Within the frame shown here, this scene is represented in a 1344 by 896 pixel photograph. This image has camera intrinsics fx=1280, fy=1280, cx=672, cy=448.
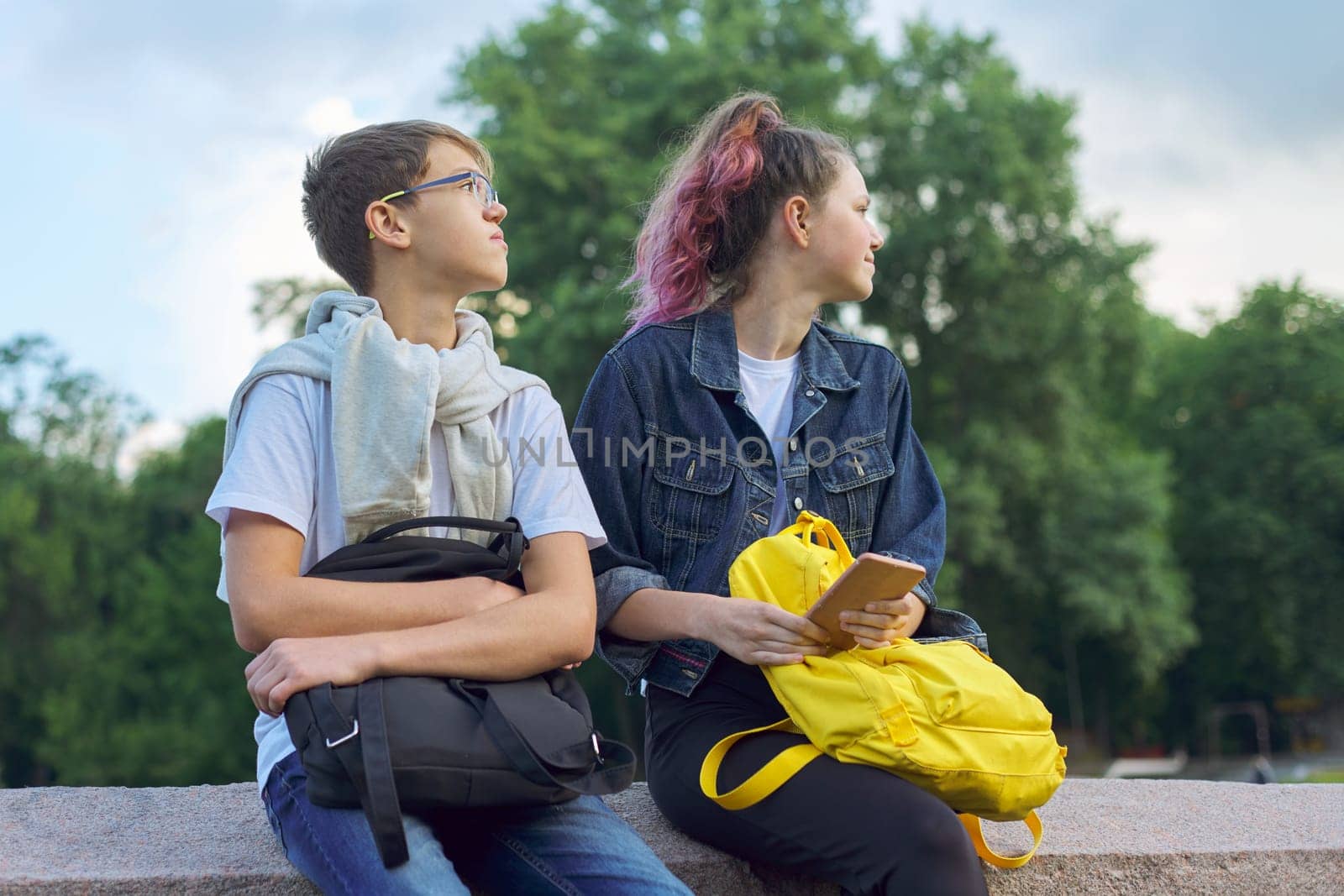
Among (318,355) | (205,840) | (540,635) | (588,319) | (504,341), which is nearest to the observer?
(540,635)

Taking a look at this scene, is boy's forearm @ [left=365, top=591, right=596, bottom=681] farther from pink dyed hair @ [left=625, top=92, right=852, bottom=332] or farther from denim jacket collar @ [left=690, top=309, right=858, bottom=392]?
pink dyed hair @ [left=625, top=92, right=852, bottom=332]

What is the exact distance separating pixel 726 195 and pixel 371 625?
1664 millimetres

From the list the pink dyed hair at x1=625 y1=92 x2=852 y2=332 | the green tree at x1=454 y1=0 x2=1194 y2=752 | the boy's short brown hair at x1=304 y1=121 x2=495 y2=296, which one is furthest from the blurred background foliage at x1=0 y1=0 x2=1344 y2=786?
the boy's short brown hair at x1=304 y1=121 x2=495 y2=296

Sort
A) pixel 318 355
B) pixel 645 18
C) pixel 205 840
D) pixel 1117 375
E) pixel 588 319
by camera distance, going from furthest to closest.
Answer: pixel 1117 375 < pixel 645 18 < pixel 588 319 < pixel 205 840 < pixel 318 355

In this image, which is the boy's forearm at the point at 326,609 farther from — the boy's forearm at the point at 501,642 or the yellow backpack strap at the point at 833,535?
the yellow backpack strap at the point at 833,535

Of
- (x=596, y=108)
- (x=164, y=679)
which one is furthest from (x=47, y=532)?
(x=596, y=108)

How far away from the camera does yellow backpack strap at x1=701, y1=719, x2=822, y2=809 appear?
8.49ft

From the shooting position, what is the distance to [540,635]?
2.39 m

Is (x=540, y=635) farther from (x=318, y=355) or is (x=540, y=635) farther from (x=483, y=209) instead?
(x=483, y=209)

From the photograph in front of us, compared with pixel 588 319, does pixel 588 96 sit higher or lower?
higher

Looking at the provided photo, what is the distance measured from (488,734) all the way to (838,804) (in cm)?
74

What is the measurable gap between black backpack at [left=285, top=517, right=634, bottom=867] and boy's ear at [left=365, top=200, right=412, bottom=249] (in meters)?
0.82

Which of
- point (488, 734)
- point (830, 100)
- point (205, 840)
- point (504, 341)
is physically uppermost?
point (830, 100)

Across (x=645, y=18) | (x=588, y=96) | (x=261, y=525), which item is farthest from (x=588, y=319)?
(x=261, y=525)
